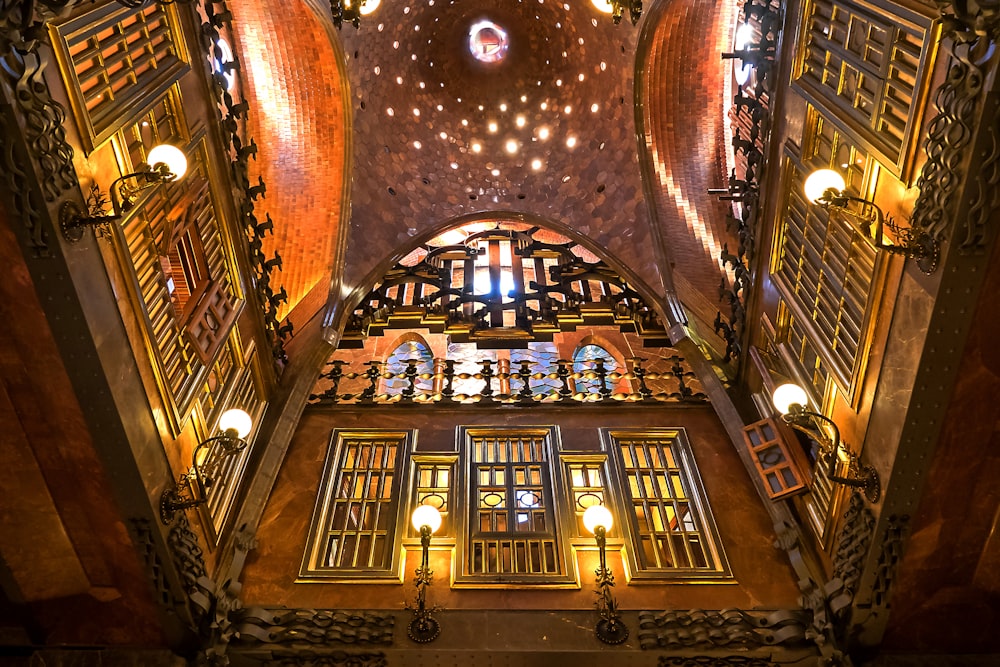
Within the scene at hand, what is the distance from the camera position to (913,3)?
511 cm

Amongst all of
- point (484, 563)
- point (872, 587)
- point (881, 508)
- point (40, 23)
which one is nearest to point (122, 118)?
point (40, 23)

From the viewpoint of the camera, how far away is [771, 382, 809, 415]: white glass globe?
20.5ft

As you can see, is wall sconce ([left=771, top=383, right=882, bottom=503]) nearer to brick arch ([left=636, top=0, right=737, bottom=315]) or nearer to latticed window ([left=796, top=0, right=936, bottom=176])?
latticed window ([left=796, top=0, right=936, bottom=176])

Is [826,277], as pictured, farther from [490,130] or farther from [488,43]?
[488,43]

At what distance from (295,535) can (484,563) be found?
2.00 meters

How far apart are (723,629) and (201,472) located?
4.77m

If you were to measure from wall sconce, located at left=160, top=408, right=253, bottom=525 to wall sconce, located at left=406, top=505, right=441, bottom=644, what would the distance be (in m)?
1.77

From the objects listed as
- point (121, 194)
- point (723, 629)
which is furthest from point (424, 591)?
point (121, 194)

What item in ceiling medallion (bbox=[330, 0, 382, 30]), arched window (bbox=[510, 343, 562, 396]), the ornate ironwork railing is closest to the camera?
the ornate ironwork railing

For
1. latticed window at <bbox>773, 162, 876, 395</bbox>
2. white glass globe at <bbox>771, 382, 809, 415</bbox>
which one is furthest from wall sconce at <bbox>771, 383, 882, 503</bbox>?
Answer: latticed window at <bbox>773, 162, 876, 395</bbox>

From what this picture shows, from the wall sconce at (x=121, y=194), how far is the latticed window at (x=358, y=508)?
3.84 metres

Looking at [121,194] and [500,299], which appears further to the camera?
[500,299]

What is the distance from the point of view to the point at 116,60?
19.2 ft

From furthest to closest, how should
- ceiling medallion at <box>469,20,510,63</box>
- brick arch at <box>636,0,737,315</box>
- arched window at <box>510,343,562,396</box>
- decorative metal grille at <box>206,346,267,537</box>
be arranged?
1. ceiling medallion at <box>469,20,510,63</box>
2. arched window at <box>510,343,562,396</box>
3. brick arch at <box>636,0,737,315</box>
4. decorative metal grille at <box>206,346,267,537</box>
